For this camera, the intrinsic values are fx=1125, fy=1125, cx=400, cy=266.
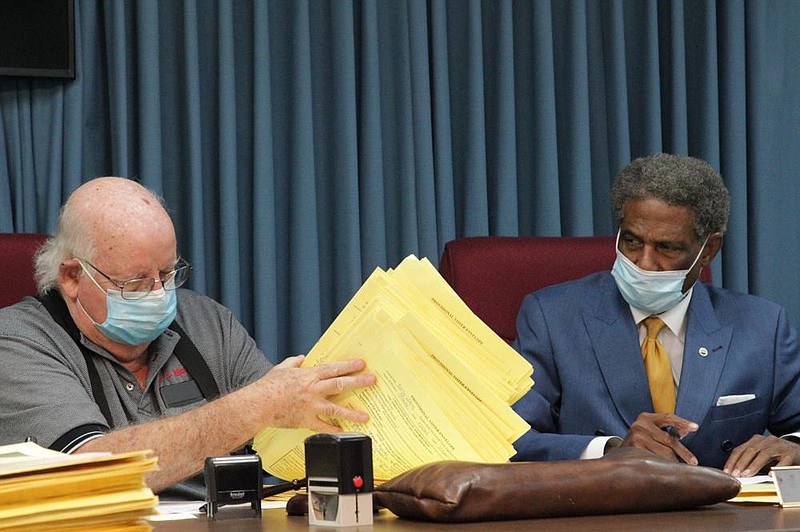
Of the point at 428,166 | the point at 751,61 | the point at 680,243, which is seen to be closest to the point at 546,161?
the point at 428,166

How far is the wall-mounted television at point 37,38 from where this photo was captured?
2.91 meters

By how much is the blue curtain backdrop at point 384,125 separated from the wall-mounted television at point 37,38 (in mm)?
54

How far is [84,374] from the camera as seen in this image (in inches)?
84.2

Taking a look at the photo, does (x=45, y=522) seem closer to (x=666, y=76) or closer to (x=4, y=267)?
(x=4, y=267)

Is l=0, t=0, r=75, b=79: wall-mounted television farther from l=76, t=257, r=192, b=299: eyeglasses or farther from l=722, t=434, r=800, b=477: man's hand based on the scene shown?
l=722, t=434, r=800, b=477: man's hand

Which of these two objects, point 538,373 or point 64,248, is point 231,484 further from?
point 538,373

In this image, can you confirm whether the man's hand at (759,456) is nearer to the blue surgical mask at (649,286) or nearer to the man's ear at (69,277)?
the blue surgical mask at (649,286)

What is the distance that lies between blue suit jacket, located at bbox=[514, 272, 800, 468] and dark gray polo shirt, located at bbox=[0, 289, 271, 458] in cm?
61

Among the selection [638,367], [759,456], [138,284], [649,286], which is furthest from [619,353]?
[138,284]

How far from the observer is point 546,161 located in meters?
3.36

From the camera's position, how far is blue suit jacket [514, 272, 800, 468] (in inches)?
92.3

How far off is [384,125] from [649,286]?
1138 millimetres

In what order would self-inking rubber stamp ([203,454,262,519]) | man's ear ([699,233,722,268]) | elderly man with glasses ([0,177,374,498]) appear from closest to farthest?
self-inking rubber stamp ([203,454,262,519]) < elderly man with glasses ([0,177,374,498]) < man's ear ([699,233,722,268])

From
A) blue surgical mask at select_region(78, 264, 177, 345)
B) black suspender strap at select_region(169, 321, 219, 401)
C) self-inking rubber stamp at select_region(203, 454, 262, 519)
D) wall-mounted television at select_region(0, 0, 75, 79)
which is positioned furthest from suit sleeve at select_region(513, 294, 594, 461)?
wall-mounted television at select_region(0, 0, 75, 79)
